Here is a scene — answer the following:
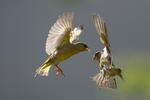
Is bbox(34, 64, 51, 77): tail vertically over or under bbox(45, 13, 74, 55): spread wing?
under

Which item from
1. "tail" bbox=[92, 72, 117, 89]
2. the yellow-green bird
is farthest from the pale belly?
"tail" bbox=[92, 72, 117, 89]

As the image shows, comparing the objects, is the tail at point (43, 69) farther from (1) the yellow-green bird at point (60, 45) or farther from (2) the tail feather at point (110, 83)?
(2) the tail feather at point (110, 83)

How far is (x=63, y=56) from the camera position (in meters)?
3.07

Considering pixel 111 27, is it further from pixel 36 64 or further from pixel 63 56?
pixel 63 56

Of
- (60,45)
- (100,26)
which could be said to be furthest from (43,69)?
(100,26)

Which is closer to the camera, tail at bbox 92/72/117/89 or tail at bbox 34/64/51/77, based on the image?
tail at bbox 92/72/117/89

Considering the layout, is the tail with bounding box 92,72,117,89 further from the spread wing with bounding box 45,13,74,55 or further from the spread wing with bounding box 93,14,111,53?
the spread wing with bounding box 45,13,74,55

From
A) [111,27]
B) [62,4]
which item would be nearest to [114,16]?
[111,27]

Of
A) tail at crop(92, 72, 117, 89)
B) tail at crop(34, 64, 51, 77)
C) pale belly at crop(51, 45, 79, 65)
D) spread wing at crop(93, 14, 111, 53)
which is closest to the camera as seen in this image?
spread wing at crop(93, 14, 111, 53)

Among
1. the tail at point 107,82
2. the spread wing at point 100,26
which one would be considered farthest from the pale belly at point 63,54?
the spread wing at point 100,26

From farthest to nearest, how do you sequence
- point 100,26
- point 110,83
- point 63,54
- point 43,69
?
point 43,69, point 63,54, point 110,83, point 100,26

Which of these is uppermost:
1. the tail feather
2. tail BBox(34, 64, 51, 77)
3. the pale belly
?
the pale belly

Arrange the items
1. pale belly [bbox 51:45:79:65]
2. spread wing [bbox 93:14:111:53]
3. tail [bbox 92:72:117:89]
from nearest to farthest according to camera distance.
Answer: spread wing [bbox 93:14:111:53] → tail [bbox 92:72:117:89] → pale belly [bbox 51:45:79:65]

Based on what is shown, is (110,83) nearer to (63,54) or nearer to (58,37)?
(63,54)
